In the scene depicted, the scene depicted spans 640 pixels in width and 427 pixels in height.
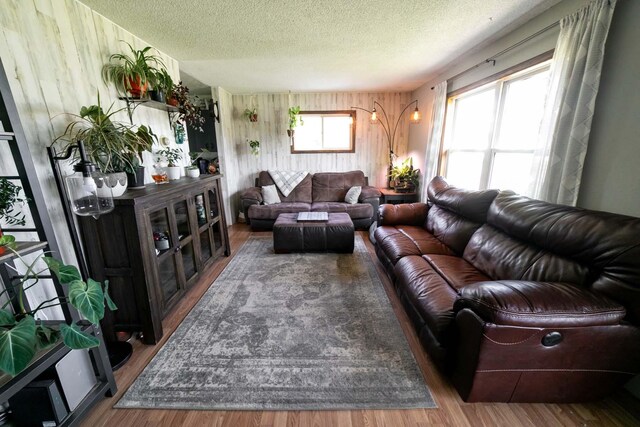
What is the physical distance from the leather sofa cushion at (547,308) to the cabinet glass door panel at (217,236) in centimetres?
268

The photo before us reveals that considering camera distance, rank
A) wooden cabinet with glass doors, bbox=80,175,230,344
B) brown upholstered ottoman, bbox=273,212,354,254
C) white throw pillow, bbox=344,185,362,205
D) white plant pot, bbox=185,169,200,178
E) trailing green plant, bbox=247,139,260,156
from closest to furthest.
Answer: wooden cabinet with glass doors, bbox=80,175,230,344, white plant pot, bbox=185,169,200,178, brown upholstered ottoman, bbox=273,212,354,254, white throw pillow, bbox=344,185,362,205, trailing green plant, bbox=247,139,260,156

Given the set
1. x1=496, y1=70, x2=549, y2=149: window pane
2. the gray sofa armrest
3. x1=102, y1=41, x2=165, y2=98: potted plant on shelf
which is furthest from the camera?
the gray sofa armrest

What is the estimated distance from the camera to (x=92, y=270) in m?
1.62

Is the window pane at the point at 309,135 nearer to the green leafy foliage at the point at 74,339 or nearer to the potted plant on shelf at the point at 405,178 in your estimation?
the potted plant on shelf at the point at 405,178

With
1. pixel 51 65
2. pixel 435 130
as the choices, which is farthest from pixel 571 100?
pixel 51 65

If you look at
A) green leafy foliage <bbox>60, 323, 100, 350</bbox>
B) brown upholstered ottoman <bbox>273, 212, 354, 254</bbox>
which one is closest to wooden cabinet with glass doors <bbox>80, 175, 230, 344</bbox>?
green leafy foliage <bbox>60, 323, 100, 350</bbox>

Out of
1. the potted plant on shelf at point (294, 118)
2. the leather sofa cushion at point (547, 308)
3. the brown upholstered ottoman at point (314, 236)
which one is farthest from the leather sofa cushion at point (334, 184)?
the leather sofa cushion at point (547, 308)

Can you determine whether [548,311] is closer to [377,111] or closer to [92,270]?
[92,270]

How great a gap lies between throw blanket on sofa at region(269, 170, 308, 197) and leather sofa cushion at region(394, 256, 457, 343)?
9.57ft

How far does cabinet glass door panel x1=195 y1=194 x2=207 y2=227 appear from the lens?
249 centimetres

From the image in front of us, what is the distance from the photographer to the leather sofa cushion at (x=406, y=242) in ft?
7.34

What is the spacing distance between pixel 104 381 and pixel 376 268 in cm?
233

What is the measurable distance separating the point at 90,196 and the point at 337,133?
13.6 ft

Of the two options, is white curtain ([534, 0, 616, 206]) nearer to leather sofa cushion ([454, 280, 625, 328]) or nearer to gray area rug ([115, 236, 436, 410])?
leather sofa cushion ([454, 280, 625, 328])
